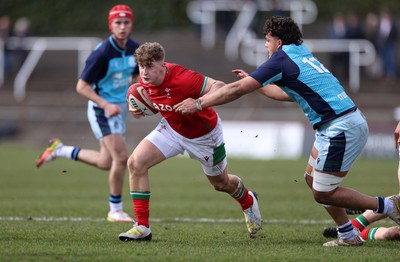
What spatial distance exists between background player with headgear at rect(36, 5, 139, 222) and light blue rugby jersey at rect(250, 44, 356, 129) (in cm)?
354

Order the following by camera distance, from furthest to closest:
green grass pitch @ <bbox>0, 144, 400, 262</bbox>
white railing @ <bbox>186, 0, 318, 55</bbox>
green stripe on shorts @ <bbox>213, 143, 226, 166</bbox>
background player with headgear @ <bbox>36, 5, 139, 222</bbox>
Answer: white railing @ <bbox>186, 0, 318, 55</bbox> < background player with headgear @ <bbox>36, 5, 139, 222</bbox> < green stripe on shorts @ <bbox>213, 143, 226, 166</bbox> < green grass pitch @ <bbox>0, 144, 400, 262</bbox>

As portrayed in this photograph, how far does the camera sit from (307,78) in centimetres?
861

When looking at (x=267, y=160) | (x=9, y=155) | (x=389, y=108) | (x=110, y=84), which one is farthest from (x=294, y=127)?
(x=110, y=84)

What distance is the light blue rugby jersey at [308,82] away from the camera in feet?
28.1

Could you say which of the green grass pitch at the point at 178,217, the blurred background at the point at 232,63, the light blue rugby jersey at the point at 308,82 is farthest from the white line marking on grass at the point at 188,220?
the blurred background at the point at 232,63

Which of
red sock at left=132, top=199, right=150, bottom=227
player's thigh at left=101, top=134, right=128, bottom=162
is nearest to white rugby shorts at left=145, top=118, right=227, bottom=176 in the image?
red sock at left=132, top=199, right=150, bottom=227

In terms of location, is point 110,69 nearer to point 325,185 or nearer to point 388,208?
point 325,185

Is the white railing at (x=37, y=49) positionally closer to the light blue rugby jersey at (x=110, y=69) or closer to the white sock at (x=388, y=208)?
the light blue rugby jersey at (x=110, y=69)

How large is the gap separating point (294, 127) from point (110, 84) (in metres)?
12.4

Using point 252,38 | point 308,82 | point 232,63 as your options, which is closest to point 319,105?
point 308,82

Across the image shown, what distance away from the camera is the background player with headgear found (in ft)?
38.8

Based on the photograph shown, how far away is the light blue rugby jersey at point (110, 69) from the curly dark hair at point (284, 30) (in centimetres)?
361

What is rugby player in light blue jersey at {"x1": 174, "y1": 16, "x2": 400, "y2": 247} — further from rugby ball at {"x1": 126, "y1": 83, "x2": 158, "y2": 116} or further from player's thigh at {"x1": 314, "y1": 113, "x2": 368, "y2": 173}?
rugby ball at {"x1": 126, "y1": 83, "x2": 158, "y2": 116}

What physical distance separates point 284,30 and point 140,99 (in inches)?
66.9
